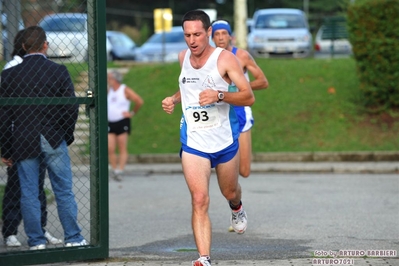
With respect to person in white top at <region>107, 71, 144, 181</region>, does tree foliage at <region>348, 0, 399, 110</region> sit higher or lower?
higher

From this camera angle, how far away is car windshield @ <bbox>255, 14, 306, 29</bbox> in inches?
1062

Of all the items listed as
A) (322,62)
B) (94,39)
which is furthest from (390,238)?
(322,62)

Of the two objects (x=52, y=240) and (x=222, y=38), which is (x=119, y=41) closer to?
(x=222, y=38)

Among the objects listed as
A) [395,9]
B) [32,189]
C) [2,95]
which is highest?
[395,9]

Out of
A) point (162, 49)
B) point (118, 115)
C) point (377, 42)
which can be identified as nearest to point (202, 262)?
point (118, 115)

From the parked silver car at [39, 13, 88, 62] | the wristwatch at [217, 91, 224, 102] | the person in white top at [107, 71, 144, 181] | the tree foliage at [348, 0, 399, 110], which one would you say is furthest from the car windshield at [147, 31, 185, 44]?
the wristwatch at [217, 91, 224, 102]

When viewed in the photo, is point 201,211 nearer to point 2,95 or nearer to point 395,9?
point 2,95

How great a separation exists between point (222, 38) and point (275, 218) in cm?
233

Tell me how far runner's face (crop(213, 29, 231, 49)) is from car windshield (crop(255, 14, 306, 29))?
1750 centimetres

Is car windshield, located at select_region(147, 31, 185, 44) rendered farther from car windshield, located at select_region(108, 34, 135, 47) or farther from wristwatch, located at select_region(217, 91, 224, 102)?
wristwatch, located at select_region(217, 91, 224, 102)

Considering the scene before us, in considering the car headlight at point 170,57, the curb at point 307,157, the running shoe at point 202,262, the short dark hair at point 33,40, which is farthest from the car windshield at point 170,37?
the running shoe at point 202,262

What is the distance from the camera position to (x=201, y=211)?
6.74 m

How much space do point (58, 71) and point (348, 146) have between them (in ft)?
36.1

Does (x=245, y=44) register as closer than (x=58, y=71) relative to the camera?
No
